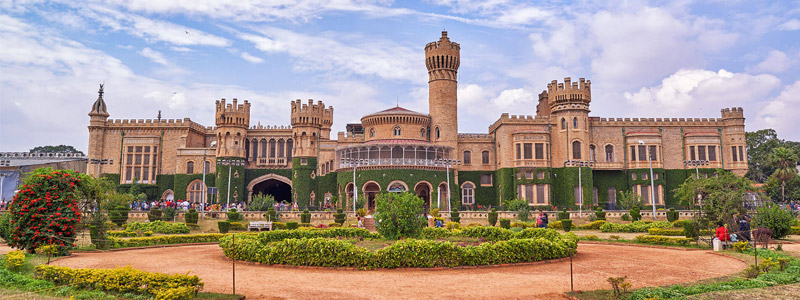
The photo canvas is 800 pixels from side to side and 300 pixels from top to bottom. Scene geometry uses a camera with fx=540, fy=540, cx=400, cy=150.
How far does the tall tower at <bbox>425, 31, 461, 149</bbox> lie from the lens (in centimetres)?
5334

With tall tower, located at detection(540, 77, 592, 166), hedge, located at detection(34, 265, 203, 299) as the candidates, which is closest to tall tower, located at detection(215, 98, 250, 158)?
tall tower, located at detection(540, 77, 592, 166)

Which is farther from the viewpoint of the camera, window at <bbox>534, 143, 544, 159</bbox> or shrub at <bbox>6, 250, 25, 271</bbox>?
window at <bbox>534, 143, 544, 159</bbox>

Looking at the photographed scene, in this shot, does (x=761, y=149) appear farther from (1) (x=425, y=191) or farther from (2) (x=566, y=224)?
(2) (x=566, y=224)

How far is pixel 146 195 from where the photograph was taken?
51906 millimetres

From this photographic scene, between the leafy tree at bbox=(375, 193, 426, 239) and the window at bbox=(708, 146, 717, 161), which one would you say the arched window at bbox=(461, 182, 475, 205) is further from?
the leafy tree at bbox=(375, 193, 426, 239)

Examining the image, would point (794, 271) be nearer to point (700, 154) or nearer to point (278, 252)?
point (278, 252)

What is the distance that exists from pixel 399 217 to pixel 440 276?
629 centimetres

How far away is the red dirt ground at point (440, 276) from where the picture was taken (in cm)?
1271

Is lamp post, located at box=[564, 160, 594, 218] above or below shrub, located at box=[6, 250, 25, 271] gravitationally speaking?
above

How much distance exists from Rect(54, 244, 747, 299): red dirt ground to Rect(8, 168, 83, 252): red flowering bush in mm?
1128

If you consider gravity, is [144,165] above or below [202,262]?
above

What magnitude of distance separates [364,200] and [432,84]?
50.0 feet

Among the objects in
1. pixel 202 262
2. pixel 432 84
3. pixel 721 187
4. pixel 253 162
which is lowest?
pixel 202 262

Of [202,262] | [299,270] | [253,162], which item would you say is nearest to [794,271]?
[299,270]
